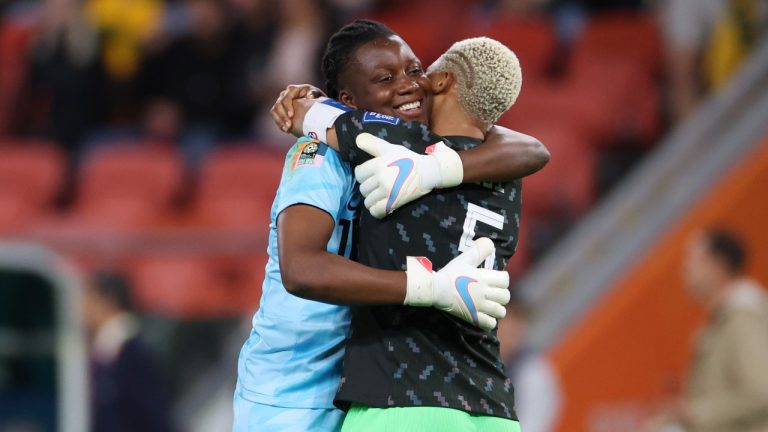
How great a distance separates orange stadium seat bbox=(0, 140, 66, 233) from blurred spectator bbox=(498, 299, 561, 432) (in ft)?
10.8

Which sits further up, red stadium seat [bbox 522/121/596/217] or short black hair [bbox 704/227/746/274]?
short black hair [bbox 704/227/746/274]

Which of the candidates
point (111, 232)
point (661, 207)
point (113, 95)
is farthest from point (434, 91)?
point (113, 95)

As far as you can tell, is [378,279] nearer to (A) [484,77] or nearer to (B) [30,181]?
(A) [484,77]

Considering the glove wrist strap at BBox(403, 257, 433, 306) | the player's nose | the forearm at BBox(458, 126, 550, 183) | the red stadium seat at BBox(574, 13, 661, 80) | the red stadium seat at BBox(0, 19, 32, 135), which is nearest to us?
the glove wrist strap at BBox(403, 257, 433, 306)

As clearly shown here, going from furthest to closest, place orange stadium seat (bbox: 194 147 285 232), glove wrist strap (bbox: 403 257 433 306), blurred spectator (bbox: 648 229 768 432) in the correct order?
orange stadium seat (bbox: 194 147 285 232) < blurred spectator (bbox: 648 229 768 432) < glove wrist strap (bbox: 403 257 433 306)

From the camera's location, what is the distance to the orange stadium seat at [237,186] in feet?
23.3

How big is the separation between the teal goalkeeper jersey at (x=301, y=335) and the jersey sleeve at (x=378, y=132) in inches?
3.2

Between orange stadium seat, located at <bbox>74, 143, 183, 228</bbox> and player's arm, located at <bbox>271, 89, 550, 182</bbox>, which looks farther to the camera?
orange stadium seat, located at <bbox>74, 143, 183, 228</bbox>

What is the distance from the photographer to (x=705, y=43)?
7.02 metres

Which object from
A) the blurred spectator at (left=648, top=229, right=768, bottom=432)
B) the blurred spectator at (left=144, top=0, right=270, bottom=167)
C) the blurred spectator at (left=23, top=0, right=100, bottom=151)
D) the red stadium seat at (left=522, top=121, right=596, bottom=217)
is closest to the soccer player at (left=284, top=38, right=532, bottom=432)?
the blurred spectator at (left=648, top=229, right=768, bottom=432)

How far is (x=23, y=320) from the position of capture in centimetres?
715

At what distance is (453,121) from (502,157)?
5.3 inches

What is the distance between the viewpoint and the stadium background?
623cm

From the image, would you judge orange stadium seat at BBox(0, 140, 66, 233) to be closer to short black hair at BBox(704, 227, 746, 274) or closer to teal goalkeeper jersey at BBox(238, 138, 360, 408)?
short black hair at BBox(704, 227, 746, 274)
